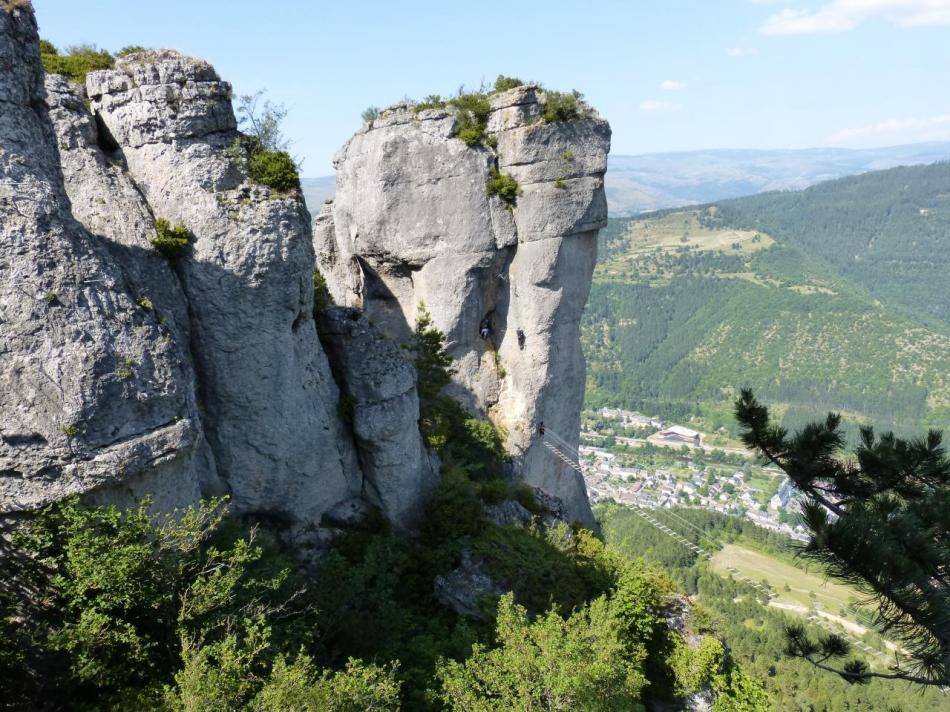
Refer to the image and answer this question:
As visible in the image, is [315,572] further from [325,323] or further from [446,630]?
[325,323]

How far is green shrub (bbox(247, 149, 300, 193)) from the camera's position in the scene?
1230 centimetres

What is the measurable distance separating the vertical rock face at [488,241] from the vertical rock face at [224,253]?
31.3 feet

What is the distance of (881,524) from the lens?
977cm

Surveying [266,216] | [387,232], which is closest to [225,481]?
[266,216]

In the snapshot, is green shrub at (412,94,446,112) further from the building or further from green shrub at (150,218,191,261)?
the building

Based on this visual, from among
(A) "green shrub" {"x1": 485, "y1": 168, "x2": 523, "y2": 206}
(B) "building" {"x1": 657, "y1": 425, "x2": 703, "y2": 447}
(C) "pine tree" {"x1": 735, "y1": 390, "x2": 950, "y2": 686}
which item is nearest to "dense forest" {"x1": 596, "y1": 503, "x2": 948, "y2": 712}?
(C) "pine tree" {"x1": 735, "y1": 390, "x2": 950, "y2": 686}

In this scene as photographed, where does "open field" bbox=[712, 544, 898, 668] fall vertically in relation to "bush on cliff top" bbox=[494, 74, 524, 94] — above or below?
below

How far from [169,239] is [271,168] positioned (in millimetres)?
2521

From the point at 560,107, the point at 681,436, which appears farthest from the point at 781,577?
the point at 560,107

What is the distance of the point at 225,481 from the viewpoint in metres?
12.9

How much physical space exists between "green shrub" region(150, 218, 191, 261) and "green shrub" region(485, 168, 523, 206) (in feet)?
42.3

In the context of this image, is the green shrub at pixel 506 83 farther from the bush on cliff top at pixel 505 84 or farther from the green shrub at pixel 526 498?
the green shrub at pixel 526 498

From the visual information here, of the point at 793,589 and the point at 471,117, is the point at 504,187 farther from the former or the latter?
the point at 793,589

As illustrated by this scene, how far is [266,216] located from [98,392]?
5007 millimetres
